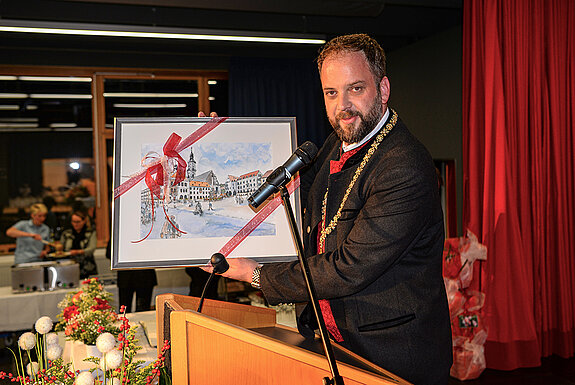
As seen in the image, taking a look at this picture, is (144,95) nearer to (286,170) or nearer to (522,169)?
(522,169)

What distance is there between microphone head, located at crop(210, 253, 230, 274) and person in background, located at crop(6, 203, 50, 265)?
4757 millimetres

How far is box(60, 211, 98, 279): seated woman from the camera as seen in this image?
5953mm

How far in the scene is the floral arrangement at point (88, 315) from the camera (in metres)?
2.50

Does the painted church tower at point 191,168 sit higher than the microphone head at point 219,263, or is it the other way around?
the painted church tower at point 191,168

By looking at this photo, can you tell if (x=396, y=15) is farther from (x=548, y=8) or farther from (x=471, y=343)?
(x=471, y=343)

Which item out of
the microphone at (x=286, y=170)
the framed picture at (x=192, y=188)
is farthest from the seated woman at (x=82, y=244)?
the microphone at (x=286, y=170)

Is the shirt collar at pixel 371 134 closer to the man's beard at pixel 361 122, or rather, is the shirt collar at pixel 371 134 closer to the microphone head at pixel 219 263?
the man's beard at pixel 361 122

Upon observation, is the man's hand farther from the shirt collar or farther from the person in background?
the person in background

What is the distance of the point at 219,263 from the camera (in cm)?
155

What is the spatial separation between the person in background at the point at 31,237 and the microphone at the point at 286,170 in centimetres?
506

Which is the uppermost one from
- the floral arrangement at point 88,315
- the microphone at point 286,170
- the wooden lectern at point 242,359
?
the microphone at point 286,170

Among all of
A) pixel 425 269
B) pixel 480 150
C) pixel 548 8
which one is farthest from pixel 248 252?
pixel 548 8

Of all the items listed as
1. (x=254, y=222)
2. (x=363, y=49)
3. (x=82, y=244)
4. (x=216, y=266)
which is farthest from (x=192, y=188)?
(x=82, y=244)

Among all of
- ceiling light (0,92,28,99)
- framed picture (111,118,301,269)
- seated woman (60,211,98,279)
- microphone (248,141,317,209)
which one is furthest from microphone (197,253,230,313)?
ceiling light (0,92,28,99)
